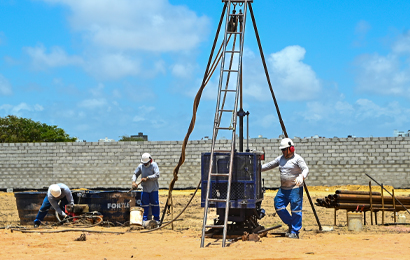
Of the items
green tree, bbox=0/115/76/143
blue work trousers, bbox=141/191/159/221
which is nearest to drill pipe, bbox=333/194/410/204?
blue work trousers, bbox=141/191/159/221

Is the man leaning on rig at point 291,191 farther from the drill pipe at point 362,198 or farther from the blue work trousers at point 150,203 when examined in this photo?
the blue work trousers at point 150,203

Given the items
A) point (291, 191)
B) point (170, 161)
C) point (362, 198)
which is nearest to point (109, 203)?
point (291, 191)

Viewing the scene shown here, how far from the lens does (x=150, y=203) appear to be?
11156 millimetres

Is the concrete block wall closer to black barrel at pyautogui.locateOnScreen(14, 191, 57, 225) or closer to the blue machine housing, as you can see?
black barrel at pyautogui.locateOnScreen(14, 191, 57, 225)

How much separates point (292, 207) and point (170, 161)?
1314cm

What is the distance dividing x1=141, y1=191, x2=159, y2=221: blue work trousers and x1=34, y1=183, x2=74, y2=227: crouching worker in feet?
5.06

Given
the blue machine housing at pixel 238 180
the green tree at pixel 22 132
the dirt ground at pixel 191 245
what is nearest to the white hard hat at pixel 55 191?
the dirt ground at pixel 191 245

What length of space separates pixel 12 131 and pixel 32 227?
30.8 meters

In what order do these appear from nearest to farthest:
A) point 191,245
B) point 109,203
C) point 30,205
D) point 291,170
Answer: point 191,245 → point 291,170 → point 109,203 → point 30,205

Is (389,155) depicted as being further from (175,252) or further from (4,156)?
(4,156)

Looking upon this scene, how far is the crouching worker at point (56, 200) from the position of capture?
33.4 ft

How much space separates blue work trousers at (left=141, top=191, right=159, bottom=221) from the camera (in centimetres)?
1105

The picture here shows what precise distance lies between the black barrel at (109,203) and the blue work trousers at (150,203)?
352 mm

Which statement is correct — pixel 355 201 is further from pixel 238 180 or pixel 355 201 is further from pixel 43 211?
pixel 43 211
